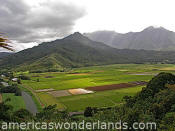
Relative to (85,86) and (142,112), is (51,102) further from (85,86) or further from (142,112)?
(142,112)

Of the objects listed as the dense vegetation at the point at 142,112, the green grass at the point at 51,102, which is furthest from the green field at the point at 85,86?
the dense vegetation at the point at 142,112

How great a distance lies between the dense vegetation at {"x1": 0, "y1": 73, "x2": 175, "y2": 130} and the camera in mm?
16927

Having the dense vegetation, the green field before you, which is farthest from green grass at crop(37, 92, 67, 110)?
the dense vegetation

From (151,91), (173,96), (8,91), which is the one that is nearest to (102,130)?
(173,96)

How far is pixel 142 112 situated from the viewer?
845 inches

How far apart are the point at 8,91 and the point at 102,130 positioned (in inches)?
2957

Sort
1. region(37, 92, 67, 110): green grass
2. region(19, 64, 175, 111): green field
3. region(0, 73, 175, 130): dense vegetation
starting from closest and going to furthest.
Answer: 1. region(0, 73, 175, 130): dense vegetation
2. region(37, 92, 67, 110): green grass
3. region(19, 64, 175, 111): green field

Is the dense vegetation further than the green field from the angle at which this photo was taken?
No

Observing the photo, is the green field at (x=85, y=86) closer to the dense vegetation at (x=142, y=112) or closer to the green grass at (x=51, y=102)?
the green grass at (x=51, y=102)

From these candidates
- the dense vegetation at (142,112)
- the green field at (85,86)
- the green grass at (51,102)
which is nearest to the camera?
the dense vegetation at (142,112)

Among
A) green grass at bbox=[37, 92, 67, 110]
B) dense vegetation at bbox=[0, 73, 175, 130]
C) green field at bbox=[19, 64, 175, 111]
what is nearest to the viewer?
dense vegetation at bbox=[0, 73, 175, 130]

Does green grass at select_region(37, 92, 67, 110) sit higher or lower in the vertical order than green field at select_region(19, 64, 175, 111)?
lower

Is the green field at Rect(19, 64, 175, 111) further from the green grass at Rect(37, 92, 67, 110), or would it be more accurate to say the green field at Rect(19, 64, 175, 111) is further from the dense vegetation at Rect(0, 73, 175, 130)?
the dense vegetation at Rect(0, 73, 175, 130)

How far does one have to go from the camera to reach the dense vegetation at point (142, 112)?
16927 mm
